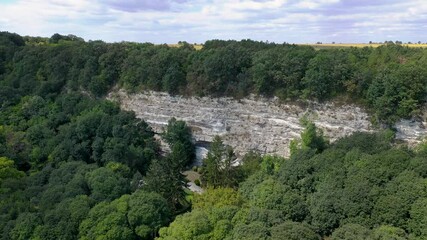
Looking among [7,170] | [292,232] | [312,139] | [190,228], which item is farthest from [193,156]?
[292,232]

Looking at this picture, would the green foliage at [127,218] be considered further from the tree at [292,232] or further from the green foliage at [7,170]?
the green foliage at [7,170]

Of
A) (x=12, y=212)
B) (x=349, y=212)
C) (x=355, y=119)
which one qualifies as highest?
(x=355, y=119)

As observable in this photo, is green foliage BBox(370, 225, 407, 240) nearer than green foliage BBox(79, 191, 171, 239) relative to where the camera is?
Yes

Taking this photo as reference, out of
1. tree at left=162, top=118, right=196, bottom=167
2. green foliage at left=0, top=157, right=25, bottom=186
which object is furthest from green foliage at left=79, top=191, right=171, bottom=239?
tree at left=162, top=118, right=196, bottom=167

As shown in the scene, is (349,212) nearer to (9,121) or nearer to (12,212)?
(12,212)

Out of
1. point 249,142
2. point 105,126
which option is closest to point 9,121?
point 105,126

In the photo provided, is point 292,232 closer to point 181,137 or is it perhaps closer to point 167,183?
point 167,183

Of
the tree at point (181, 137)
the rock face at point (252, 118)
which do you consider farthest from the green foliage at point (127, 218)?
the rock face at point (252, 118)

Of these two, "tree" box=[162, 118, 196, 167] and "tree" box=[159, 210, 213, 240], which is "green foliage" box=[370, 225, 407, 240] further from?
"tree" box=[162, 118, 196, 167]
